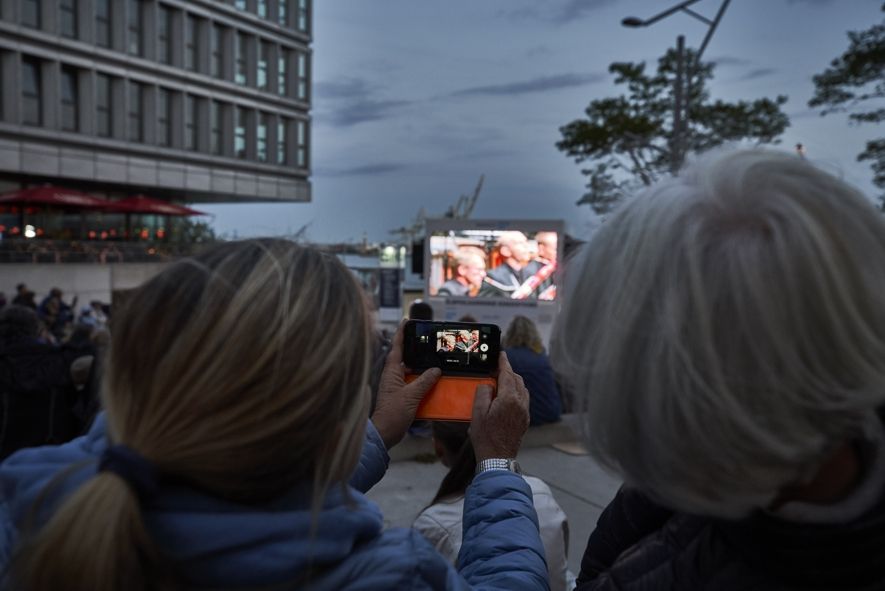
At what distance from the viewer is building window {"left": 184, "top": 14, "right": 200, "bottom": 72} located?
3706 centimetres

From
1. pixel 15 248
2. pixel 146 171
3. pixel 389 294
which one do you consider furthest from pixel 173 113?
pixel 389 294

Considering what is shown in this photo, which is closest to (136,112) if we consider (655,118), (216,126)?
(216,126)

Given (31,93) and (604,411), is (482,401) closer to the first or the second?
(604,411)

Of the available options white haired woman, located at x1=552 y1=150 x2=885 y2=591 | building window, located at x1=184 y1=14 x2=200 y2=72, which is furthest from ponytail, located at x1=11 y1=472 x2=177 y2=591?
building window, located at x1=184 y1=14 x2=200 y2=72

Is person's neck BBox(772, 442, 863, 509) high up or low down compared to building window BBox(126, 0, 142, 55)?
down

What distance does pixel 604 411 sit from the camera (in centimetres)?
96

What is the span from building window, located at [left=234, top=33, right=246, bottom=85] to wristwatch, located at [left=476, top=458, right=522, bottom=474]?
42296mm

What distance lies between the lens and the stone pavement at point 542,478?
19.0ft

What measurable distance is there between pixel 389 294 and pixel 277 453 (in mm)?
14486

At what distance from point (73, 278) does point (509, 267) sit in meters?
19.3

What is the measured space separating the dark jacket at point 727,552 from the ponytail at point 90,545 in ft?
2.30

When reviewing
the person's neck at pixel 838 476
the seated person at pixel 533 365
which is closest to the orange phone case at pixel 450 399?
the person's neck at pixel 838 476

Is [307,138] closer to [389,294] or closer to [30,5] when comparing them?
[30,5]

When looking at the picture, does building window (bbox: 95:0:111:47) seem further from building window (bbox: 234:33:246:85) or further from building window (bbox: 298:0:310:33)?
building window (bbox: 298:0:310:33)
